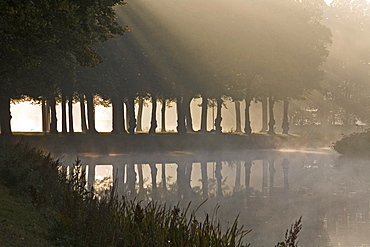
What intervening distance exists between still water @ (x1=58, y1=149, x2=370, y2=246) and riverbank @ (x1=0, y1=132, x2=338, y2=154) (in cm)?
443

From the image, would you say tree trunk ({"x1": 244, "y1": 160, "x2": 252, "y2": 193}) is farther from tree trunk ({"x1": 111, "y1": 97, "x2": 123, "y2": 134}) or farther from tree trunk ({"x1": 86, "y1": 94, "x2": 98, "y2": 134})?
tree trunk ({"x1": 86, "y1": 94, "x2": 98, "y2": 134})

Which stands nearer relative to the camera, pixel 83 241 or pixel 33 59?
pixel 83 241

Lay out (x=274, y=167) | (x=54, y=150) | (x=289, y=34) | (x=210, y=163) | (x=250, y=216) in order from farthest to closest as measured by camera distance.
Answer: (x=289, y=34)
(x=54, y=150)
(x=210, y=163)
(x=274, y=167)
(x=250, y=216)

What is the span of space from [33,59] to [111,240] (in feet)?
47.6

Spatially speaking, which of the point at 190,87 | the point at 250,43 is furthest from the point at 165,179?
the point at 250,43

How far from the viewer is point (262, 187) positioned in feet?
102

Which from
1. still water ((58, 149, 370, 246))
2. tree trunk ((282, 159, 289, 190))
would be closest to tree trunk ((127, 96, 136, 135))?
still water ((58, 149, 370, 246))

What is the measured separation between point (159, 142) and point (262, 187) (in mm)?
28107

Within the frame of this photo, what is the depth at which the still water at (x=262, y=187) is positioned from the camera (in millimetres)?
19594

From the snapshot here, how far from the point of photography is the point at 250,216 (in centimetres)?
2158

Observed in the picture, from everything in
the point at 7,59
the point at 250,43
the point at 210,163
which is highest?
the point at 250,43

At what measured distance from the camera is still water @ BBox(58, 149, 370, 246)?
1959cm

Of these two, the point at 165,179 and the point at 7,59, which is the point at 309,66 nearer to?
the point at 165,179

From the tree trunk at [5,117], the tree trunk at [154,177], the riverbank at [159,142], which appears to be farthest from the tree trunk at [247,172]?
the tree trunk at [5,117]
